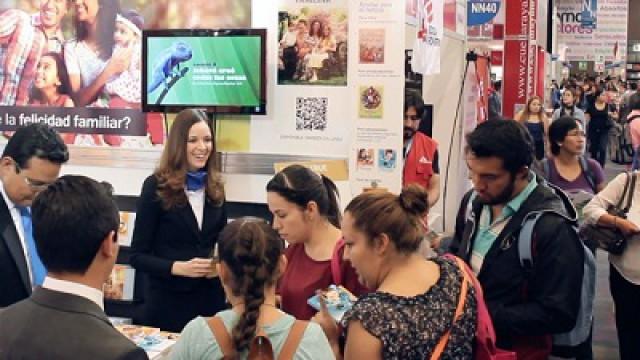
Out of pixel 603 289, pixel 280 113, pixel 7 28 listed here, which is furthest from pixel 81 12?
pixel 603 289

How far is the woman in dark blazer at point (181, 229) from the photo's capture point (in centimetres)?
315

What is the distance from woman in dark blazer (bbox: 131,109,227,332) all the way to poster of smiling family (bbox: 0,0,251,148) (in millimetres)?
1815

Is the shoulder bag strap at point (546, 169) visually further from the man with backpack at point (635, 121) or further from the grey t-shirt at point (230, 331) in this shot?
the grey t-shirt at point (230, 331)

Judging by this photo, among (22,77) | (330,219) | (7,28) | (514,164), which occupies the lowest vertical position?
(330,219)

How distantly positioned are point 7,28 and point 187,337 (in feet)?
13.6

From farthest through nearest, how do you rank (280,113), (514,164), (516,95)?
(516,95) → (280,113) → (514,164)

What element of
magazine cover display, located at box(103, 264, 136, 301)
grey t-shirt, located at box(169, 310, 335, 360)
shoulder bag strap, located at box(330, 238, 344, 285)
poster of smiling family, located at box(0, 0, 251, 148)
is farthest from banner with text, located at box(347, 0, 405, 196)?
grey t-shirt, located at box(169, 310, 335, 360)

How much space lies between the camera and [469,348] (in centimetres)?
194

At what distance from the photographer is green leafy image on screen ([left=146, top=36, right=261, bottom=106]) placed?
4688 millimetres

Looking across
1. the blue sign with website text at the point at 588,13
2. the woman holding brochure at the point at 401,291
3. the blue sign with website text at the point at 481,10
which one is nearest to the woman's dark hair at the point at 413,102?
the woman holding brochure at the point at 401,291

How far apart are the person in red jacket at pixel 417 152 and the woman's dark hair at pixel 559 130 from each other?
2.53 feet

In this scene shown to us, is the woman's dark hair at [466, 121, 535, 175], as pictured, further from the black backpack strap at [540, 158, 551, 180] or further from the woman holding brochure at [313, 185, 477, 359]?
the black backpack strap at [540, 158, 551, 180]

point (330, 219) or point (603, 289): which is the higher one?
point (330, 219)

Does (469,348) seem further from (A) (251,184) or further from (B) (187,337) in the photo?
(A) (251,184)
